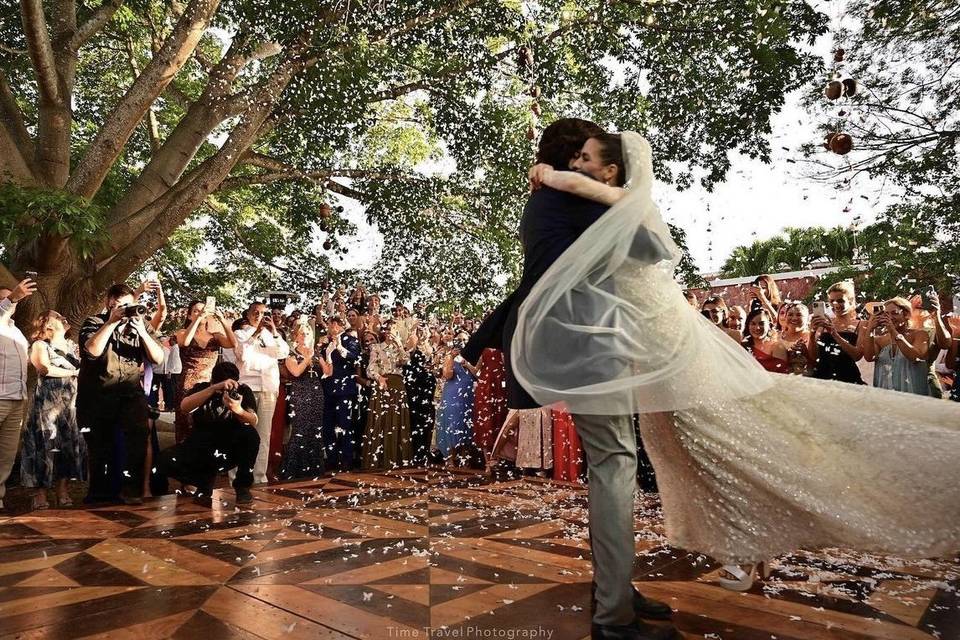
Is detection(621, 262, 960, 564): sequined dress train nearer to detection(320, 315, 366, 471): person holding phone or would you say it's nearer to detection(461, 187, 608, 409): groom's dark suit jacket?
detection(461, 187, 608, 409): groom's dark suit jacket

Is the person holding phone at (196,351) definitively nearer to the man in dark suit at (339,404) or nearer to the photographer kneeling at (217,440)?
the photographer kneeling at (217,440)

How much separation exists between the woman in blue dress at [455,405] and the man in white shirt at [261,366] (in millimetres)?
2028

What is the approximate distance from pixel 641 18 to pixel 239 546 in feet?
23.5

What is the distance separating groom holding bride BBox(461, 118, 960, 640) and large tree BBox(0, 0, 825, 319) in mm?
4742

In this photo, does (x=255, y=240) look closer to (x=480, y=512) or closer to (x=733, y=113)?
(x=733, y=113)

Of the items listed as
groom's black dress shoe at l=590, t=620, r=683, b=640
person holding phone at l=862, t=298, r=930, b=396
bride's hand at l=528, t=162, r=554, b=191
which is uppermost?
bride's hand at l=528, t=162, r=554, b=191

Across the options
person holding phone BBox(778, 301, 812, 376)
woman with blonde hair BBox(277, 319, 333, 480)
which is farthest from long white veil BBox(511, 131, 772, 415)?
woman with blonde hair BBox(277, 319, 333, 480)

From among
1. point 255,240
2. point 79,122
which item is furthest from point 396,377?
point 79,122

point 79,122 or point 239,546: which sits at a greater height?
point 79,122

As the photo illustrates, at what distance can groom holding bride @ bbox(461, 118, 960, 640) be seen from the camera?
216 cm

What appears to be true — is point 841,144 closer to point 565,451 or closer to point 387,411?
point 565,451

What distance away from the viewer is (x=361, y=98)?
7.39 meters

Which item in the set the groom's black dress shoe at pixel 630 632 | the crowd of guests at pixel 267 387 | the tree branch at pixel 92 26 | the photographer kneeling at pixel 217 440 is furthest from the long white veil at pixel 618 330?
the tree branch at pixel 92 26

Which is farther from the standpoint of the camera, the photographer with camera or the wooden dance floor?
the photographer with camera
